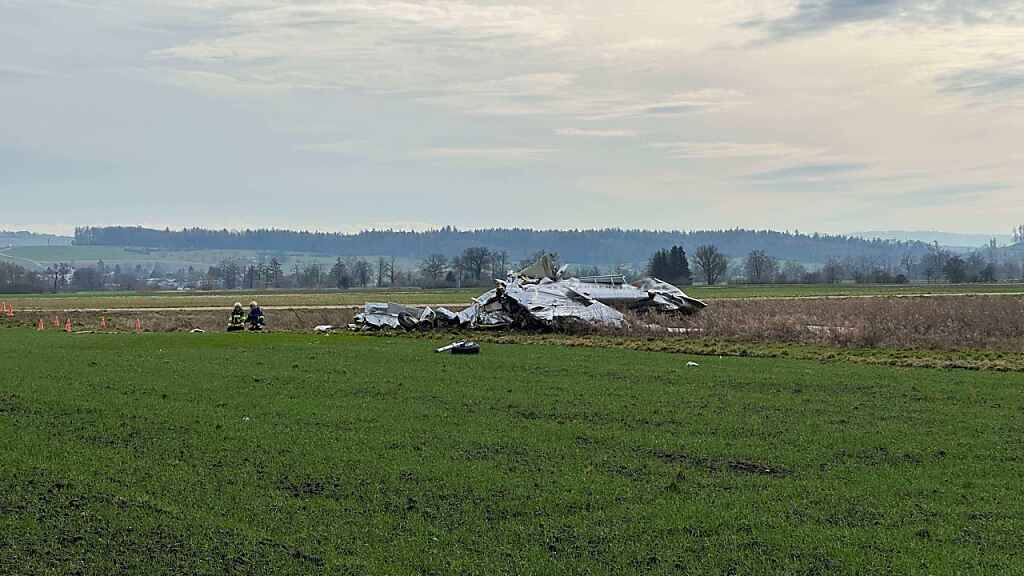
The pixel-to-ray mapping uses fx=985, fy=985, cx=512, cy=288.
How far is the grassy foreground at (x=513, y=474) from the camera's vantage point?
8.21 meters

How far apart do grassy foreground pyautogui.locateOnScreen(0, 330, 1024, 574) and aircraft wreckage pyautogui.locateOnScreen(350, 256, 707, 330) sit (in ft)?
53.8

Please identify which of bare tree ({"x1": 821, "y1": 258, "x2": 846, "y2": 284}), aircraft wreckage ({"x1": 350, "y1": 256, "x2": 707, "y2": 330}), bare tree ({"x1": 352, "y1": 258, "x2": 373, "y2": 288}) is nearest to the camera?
aircraft wreckage ({"x1": 350, "y1": 256, "x2": 707, "y2": 330})

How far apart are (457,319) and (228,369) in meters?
16.2

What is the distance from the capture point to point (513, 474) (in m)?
10.9

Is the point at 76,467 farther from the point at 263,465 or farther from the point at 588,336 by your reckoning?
the point at 588,336

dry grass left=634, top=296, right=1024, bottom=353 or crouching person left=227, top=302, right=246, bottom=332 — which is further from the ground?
dry grass left=634, top=296, right=1024, bottom=353

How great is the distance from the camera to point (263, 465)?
11.4 m

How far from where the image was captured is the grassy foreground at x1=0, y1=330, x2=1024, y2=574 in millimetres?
8211

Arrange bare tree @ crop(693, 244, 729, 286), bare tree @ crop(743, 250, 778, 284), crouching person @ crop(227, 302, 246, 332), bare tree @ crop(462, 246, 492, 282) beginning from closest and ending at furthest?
crouching person @ crop(227, 302, 246, 332) < bare tree @ crop(693, 244, 729, 286) < bare tree @ crop(462, 246, 492, 282) < bare tree @ crop(743, 250, 778, 284)

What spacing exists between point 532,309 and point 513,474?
2592 cm

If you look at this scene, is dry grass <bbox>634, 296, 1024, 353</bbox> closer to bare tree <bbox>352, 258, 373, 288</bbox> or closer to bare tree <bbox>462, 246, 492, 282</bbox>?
bare tree <bbox>462, 246, 492, 282</bbox>

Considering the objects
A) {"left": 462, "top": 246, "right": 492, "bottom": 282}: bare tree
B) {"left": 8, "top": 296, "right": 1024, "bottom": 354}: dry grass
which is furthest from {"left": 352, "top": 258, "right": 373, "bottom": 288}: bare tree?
{"left": 8, "top": 296, "right": 1024, "bottom": 354}: dry grass

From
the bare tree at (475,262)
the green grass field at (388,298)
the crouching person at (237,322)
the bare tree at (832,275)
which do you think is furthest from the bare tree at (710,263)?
the crouching person at (237,322)

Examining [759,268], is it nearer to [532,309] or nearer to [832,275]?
[832,275]
